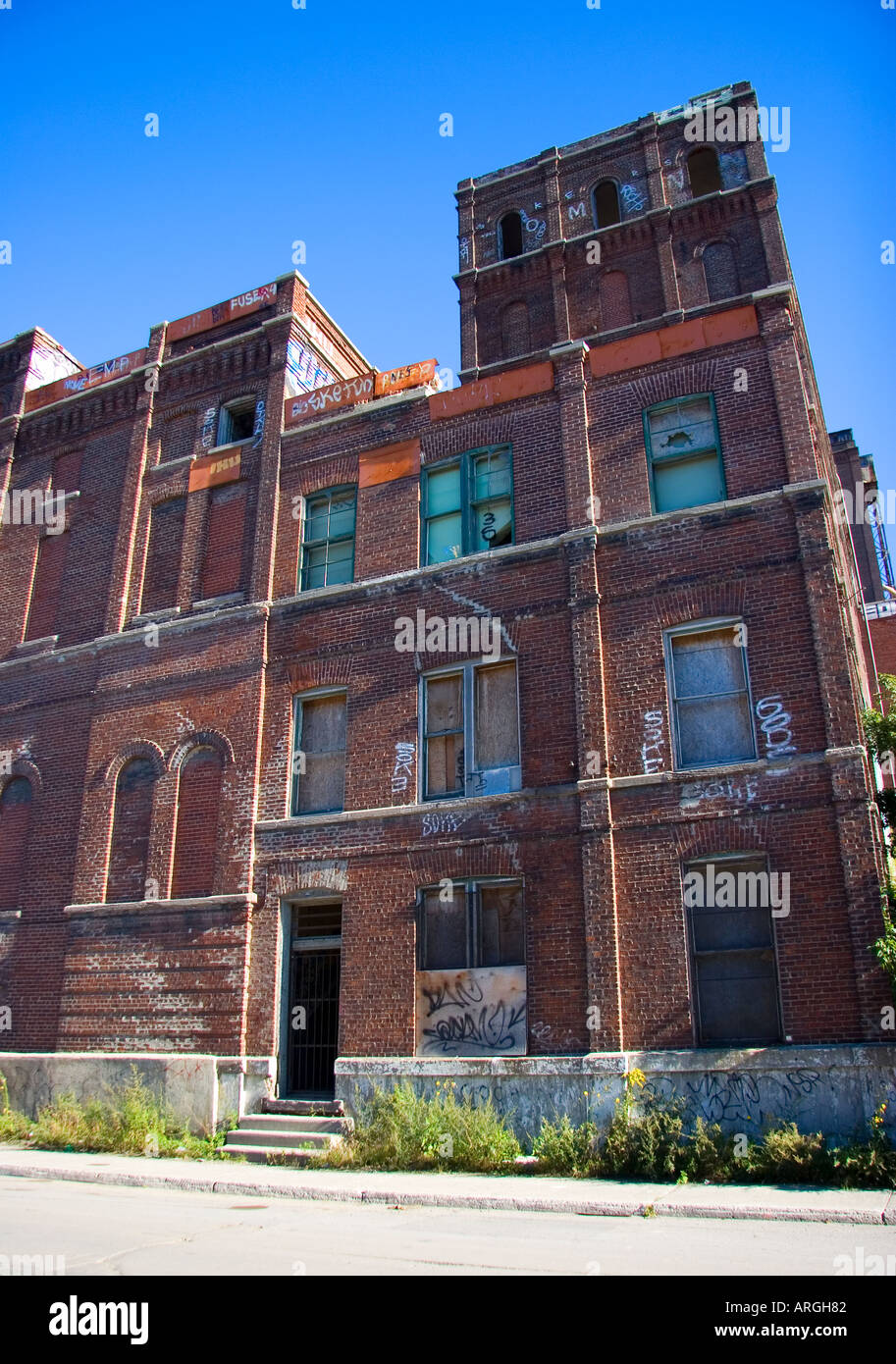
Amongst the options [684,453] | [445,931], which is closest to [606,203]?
[684,453]

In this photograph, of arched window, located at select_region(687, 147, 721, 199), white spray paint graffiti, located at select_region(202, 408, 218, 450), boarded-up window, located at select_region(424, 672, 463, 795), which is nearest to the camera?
boarded-up window, located at select_region(424, 672, 463, 795)

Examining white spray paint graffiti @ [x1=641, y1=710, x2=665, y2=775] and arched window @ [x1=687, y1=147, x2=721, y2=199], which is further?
arched window @ [x1=687, y1=147, x2=721, y2=199]

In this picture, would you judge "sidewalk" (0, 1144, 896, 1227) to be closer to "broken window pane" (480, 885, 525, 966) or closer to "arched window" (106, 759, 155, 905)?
"broken window pane" (480, 885, 525, 966)

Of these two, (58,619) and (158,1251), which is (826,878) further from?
(58,619)

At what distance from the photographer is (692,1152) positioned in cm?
1029

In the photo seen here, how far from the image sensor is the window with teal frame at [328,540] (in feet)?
54.9

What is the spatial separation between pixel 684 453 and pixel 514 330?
21.5ft

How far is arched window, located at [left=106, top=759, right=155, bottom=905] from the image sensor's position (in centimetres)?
1611

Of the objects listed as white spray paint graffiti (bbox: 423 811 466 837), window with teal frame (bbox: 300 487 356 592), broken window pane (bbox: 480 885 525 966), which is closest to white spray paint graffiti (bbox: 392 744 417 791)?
white spray paint graffiti (bbox: 423 811 466 837)

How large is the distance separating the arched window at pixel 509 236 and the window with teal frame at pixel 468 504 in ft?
21.6

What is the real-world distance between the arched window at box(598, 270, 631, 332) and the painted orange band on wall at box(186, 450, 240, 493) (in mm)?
7412

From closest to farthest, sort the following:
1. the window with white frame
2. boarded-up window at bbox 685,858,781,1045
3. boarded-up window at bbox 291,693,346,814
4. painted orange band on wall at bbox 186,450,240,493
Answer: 1. boarded-up window at bbox 685,858,781,1045
2. the window with white frame
3. boarded-up window at bbox 291,693,346,814
4. painted orange band on wall at bbox 186,450,240,493

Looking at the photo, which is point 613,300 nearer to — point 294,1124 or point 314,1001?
point 314,1001

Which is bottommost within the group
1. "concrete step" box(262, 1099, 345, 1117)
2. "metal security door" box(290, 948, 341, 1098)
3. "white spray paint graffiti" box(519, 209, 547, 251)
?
"concrete step" box(262, 1099, 345, 1117)
